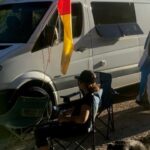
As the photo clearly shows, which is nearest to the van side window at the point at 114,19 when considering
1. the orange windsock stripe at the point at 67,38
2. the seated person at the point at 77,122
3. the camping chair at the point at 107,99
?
the camping chair at the point at 107,99

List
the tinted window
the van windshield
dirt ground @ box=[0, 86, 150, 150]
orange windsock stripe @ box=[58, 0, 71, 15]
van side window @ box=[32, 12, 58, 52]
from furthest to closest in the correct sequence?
the tinted window, the van windshield, van side window @ box=[32, 12, 58, 52], dirt ground @ box=[0, 86, 150, 150], orange windsock stripe @ box=[58, 0, 71, 15]

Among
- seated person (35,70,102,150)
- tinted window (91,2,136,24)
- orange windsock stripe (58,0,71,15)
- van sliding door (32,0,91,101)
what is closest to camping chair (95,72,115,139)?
van sliding door (32,0,91,101)

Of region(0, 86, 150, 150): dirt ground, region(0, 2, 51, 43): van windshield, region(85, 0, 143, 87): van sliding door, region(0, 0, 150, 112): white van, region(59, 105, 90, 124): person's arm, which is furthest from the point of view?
region(85, 0, 143, 87): van sliding door

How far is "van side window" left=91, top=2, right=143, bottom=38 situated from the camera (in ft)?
32.4

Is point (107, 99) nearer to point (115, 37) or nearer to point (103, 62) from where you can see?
point (103, 62)

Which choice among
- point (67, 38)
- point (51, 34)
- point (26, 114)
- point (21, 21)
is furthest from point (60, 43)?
point (26, 114)

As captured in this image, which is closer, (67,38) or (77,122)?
(77,122)

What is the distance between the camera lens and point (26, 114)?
7.49m

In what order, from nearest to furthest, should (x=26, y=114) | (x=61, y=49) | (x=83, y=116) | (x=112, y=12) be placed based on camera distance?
(x=83, y=116)
(x=26, y=114)
(x=61, y=49)
(x=112, y=12)

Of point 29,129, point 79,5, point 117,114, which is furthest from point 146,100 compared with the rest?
point 29,129

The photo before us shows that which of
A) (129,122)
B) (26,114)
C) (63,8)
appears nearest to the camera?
(26,114)

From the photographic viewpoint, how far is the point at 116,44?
10.2 meters

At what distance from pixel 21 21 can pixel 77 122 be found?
2.96 meters

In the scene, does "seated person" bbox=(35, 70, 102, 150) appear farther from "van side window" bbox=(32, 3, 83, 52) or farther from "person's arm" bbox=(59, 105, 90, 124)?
"van side window" bbox=(32, 3, 83, 52)
